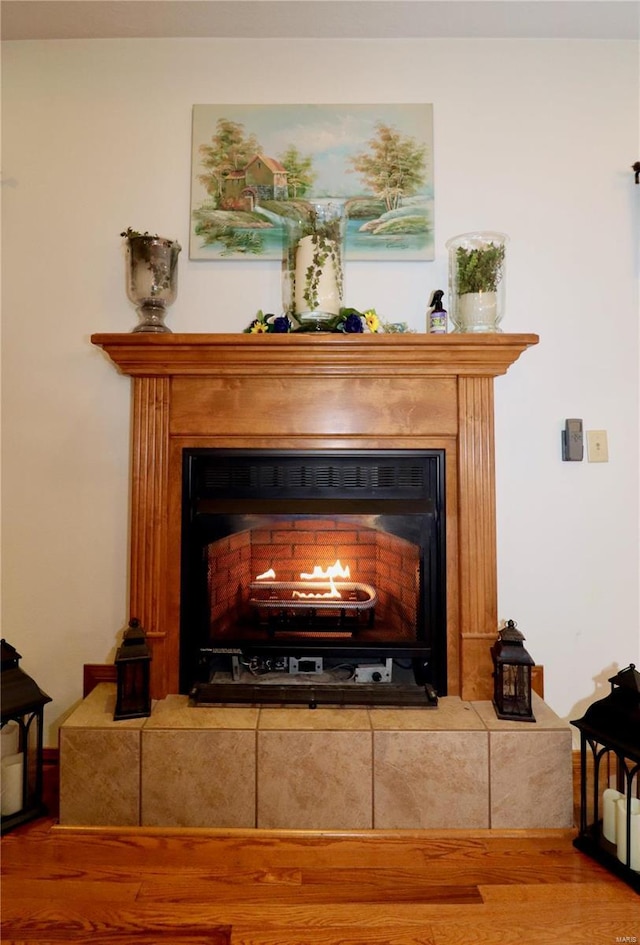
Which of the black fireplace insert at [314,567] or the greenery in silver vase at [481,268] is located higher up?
the greenery in silver vase at [481,268]

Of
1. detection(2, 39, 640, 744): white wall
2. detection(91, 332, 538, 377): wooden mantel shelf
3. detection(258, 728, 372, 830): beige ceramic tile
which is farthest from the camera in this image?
detection(2, 39, 640, 744): white wall

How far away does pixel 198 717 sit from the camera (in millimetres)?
1643

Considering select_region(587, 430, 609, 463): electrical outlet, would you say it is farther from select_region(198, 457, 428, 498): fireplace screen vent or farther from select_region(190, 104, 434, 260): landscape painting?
select_region(190, 104, 434, 260): landscape painting

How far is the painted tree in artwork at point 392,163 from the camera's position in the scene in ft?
6.49

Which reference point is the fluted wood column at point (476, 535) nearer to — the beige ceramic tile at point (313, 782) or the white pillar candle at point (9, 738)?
the beige ceramic tile at point (313, 782)

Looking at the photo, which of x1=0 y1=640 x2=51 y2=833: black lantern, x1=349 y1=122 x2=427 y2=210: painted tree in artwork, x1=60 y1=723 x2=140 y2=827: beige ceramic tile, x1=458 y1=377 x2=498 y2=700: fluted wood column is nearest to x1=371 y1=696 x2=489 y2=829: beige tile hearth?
x1=458 y1=377 x2=498 y2=700: fluted wood column

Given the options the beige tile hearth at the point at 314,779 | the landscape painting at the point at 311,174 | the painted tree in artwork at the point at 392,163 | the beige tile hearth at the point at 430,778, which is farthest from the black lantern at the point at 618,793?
the painted tree in artwork at the point at 392,163

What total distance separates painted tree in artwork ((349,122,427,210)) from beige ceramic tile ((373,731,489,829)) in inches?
73.6

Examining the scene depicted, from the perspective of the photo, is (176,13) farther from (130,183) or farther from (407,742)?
(407,742)

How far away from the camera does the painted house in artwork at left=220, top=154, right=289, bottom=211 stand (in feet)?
6.52

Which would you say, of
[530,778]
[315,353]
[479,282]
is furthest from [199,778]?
[479,282]

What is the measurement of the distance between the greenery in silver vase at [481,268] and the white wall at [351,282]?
176mm

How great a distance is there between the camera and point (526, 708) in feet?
5.38

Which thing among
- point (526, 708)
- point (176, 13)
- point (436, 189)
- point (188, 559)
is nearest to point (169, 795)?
point (188, 559)
